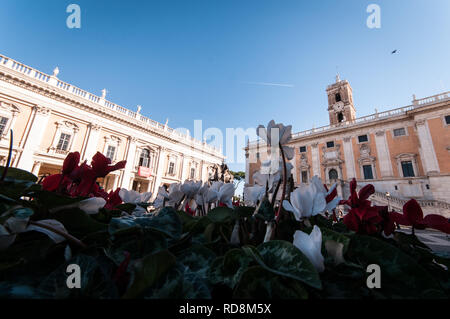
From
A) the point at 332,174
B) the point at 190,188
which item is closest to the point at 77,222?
the point at 190,188

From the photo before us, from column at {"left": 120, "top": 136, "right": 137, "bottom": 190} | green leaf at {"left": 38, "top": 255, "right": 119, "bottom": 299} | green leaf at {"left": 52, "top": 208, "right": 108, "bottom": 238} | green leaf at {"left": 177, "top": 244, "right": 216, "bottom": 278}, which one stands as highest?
column at {"left": 120, "top": 136, "right": 137, "bottom": 190}

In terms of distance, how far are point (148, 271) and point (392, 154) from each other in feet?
71.6

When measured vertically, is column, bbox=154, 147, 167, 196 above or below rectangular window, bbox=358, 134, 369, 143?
below

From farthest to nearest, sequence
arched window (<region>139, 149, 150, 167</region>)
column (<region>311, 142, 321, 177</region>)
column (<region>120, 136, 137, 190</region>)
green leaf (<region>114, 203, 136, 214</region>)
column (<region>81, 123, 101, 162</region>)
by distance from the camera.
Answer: column (<region>311, 142, 321, 177</region>)
arched window (<region>139, 149, 150, 167</region>)
column (<region>120, 136, 137, 190</region>)
column (<region>81, 123, 101, 162</region>)
green leaf (<region>114, 203, 136, 214</region>)

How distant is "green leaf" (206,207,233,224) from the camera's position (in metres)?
0.59

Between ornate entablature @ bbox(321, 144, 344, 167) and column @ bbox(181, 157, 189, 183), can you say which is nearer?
ornate entablature @ bbox(321, 144, 344, 167)

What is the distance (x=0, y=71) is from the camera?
34.8 ft

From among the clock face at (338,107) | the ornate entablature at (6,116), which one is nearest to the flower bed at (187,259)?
the ornate entablature at (6,116)

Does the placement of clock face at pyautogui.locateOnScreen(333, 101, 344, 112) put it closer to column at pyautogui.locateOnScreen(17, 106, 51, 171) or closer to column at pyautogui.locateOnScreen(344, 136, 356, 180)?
column at pyautogui.locateOnScreen(344, 136, 356, 180)

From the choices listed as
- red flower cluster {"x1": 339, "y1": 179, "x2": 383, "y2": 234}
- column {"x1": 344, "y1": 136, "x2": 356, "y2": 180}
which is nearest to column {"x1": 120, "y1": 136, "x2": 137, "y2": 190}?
red flower cluster {"x1": 339, "y1": 179, "x2": 383, "y2": 234}

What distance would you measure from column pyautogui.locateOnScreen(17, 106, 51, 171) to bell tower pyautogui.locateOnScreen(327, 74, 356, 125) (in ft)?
92.0
